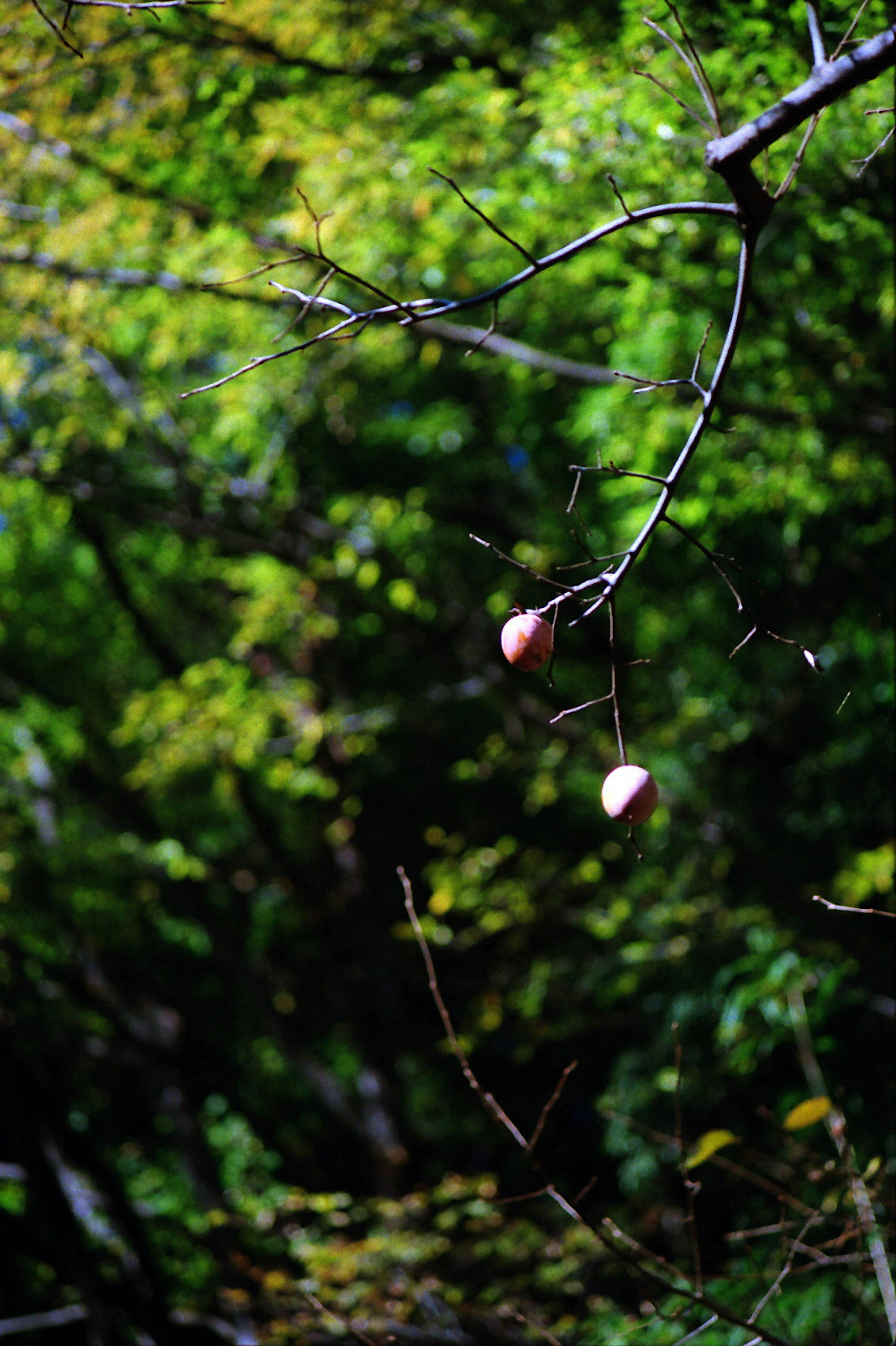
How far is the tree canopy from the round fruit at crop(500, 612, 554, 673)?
129 millimetres

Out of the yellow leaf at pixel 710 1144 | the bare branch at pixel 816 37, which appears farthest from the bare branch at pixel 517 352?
the yellow leaf at pixel 710 1144

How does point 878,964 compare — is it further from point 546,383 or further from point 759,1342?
point 546,383

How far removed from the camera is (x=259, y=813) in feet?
20.9

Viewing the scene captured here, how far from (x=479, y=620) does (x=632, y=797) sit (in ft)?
10.8

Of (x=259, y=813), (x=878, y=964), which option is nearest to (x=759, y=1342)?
(x=878, y=964)

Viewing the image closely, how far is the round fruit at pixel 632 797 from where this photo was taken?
1.13 metres

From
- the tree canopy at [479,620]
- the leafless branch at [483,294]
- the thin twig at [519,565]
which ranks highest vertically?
the leafless branch at [483,294]

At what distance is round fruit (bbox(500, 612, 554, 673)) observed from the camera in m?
1.09

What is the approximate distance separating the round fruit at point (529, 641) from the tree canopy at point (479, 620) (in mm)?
129

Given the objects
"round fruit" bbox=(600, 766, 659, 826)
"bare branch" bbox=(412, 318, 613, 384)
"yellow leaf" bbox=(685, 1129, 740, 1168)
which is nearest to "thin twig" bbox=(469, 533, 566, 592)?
"round fruit" bbox=(600, 766, 659, 826)

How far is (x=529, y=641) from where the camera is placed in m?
1.09

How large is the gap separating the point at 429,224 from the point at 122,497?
206 centimetres

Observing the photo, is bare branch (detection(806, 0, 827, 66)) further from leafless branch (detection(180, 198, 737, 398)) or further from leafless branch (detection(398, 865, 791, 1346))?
leafless branch (detection(398, 865, 791, 1346))

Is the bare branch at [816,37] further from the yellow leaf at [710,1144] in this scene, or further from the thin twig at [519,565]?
the yellow leaf at [710,1144]
